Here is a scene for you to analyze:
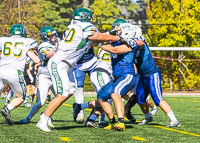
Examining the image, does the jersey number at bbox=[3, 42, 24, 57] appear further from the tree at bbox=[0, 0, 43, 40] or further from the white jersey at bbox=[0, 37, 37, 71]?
the tree at bbox=[0, 0, 43, 40]

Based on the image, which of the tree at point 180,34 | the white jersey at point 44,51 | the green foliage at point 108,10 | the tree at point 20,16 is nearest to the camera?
the white jersey at point 44,51

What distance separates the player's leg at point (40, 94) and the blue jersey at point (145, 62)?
1.52 m

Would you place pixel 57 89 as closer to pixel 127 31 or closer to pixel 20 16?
pixel 127 31

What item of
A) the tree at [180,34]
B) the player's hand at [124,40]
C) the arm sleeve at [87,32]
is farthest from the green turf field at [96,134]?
the tree at [180,34]

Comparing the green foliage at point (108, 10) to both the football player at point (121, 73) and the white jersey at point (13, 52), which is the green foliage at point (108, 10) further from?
the football player at point (121, 73)

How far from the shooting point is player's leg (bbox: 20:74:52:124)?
6.11m

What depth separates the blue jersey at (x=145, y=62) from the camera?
5863 mm

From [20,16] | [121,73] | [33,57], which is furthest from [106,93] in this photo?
[20,16]

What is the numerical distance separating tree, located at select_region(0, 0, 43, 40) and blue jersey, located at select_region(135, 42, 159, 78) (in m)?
12.8

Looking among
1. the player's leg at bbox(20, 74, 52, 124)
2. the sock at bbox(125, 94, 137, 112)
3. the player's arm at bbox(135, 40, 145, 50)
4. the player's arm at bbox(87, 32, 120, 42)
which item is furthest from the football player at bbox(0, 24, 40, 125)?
the sock at bbox(125, 94, 137, 112)

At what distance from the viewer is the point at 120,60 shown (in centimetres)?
561

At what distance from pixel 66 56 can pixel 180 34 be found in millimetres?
14426

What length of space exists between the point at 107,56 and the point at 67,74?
124cm

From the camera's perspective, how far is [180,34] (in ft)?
62.2
